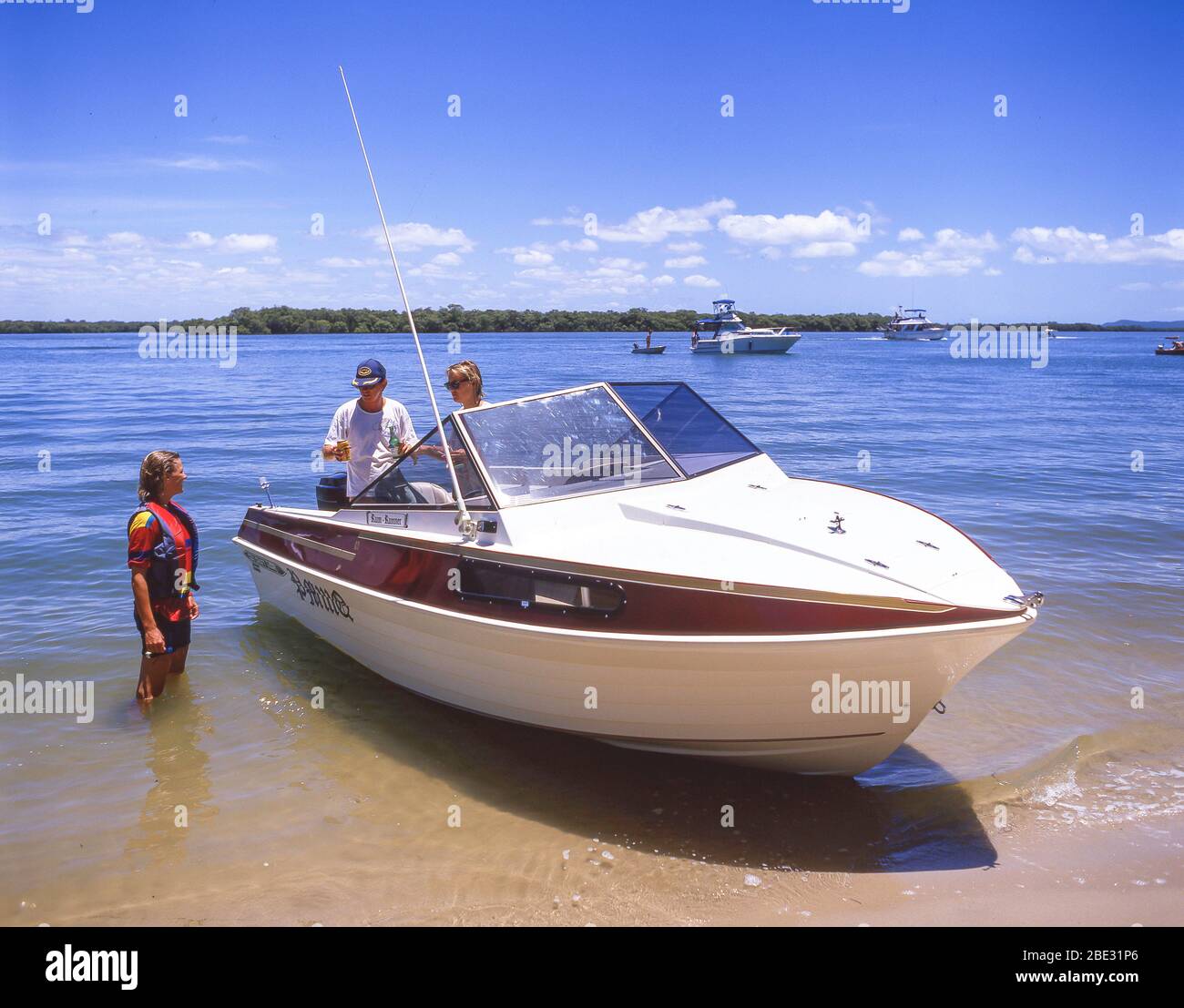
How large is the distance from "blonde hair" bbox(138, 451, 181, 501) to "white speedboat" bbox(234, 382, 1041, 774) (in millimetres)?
1180

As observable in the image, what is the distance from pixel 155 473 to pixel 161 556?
541 millimetres

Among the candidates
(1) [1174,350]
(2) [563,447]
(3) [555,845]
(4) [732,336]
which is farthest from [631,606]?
(1) [1174,350]

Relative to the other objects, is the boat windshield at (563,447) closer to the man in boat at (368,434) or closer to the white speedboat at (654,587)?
the white speedboat at (654,587)

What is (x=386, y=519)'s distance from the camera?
5887 mm

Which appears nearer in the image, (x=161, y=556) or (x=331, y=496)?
(x=161, y=556)

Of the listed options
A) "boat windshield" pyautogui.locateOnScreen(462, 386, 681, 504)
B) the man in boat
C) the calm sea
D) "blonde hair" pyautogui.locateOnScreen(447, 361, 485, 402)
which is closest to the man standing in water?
the calm sea

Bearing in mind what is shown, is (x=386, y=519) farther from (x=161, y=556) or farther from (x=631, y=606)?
(x=631, y=606)

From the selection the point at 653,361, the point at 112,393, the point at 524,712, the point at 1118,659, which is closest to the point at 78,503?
the point at 524,712

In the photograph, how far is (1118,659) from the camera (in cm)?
700

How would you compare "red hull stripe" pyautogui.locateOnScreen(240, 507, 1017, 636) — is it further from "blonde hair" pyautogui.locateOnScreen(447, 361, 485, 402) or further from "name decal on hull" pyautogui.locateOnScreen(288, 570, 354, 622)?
"blonde hair" pyautogui.locateOnScreen(447, 361, 485, 402)

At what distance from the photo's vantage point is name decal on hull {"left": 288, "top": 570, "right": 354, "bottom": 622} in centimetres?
616
